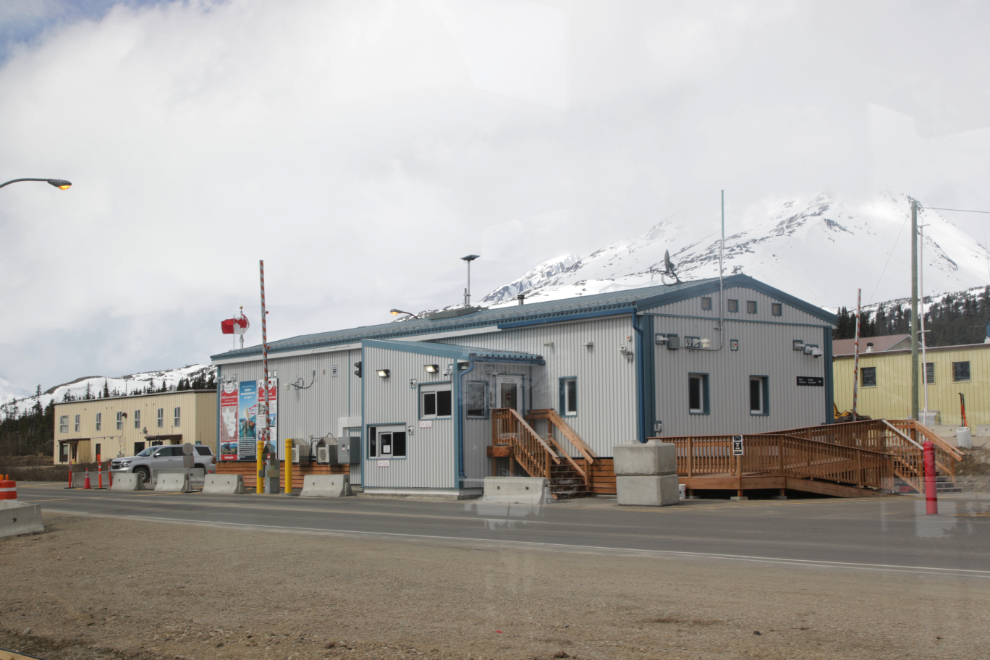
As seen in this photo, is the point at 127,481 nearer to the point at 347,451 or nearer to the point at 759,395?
the point at 347,451

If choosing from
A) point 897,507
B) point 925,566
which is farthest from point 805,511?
point 925,566

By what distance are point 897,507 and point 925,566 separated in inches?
331

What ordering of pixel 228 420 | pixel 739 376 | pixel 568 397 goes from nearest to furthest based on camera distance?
pixel 568 397 → pixel 739 376 → pixel 228 420

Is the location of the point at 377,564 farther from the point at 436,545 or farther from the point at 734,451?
the point at 734,451

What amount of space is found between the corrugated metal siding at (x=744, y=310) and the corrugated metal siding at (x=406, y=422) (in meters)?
6.68

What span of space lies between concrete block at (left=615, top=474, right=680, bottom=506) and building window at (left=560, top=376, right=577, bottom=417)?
6540 mm

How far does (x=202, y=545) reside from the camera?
13.9 m

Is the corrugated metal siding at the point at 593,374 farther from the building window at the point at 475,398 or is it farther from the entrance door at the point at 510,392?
the building window at the point at 475,398

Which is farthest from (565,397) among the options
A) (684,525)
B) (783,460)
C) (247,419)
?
(247,419)

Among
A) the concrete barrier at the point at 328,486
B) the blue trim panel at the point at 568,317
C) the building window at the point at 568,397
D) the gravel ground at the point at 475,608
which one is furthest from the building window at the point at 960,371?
the gravel ground at the point at 475,608

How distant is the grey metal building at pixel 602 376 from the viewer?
2573 cm

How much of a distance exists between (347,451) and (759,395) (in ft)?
44.0

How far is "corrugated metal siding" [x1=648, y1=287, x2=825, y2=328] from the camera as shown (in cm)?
2645

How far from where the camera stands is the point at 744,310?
2825 cm
